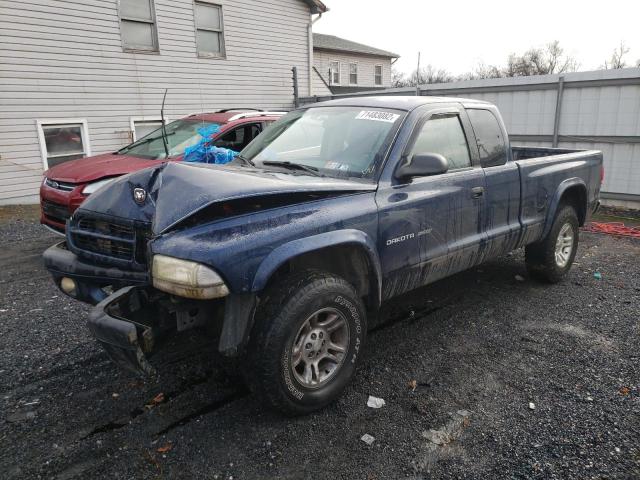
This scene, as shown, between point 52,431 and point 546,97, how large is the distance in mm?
9499

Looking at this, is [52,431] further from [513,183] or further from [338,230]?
[513,183]

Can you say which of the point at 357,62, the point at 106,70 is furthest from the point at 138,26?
the point at 357,62

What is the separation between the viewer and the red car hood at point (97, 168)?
5.82 m

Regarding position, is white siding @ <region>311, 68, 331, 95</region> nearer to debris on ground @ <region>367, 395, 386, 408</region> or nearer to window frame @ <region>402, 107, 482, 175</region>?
window frame @ <region>402, 107, 482, 175</region>

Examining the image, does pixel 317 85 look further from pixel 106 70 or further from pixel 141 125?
pixel 106 70

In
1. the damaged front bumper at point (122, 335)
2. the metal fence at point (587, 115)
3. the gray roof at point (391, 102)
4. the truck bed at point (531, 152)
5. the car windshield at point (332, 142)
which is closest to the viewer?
the damaged front bumper at point (122, 335)

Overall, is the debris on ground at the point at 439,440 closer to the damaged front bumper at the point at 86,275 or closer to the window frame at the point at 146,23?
the damaged front bumper at the point at 86,275

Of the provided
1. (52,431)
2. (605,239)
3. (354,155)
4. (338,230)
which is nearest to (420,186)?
(354,155)

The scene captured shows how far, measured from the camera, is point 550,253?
4.91 m

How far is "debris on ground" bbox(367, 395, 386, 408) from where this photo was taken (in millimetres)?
2990

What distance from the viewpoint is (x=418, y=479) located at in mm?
2375

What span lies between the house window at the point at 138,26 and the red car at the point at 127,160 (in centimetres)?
515

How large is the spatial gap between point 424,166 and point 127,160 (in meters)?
4.80

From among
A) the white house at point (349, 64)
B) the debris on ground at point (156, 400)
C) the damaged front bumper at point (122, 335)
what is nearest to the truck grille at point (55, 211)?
the debris on ground at point (156, 400)
